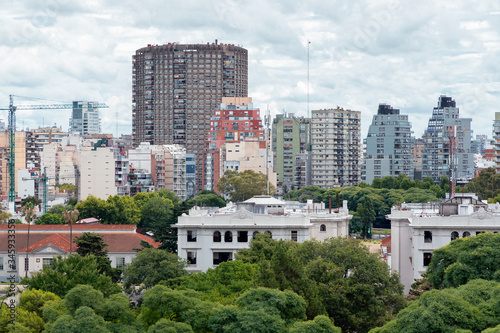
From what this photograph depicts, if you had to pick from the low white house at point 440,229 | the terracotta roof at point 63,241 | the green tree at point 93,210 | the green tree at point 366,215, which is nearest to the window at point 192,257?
the terracotta roof at point 63,241

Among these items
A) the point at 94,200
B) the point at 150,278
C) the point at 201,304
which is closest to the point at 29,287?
the point at 150,278

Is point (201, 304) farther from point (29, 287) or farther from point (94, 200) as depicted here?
point (94, 200)

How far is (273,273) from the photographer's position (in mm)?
58781

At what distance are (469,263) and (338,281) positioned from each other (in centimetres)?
933

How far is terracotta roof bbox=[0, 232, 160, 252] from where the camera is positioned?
4063 inches

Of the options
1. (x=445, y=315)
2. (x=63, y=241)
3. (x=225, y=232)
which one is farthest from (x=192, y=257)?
(x=445, y=315)

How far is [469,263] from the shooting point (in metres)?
63.5

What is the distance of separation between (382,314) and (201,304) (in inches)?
626

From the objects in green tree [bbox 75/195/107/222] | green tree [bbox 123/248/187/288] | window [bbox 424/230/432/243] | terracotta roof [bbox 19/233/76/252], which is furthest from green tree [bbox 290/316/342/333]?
green tree [bbox 75/195/107/222]

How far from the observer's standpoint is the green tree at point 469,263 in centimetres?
6238

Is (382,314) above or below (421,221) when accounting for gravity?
below

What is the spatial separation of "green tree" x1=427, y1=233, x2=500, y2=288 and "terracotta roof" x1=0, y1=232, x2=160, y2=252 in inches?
1773

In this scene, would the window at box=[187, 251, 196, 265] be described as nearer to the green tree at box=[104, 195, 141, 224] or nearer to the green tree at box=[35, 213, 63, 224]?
the green tree at box=[35, 213, 63, 224]

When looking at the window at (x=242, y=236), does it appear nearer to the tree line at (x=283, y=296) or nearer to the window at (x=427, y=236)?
the tree line at (x=283, y=296)
